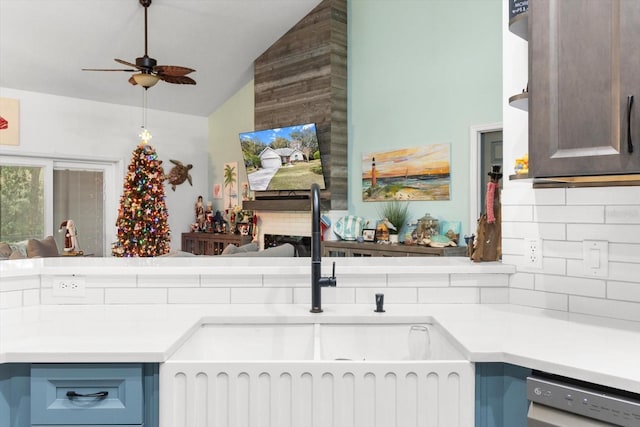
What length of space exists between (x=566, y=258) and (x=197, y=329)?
124 cm

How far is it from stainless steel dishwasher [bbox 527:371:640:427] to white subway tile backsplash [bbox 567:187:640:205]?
69 cm

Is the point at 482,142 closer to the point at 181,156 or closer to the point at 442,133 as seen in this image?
the point at 442,133

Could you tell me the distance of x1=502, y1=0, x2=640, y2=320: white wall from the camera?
60.6 inches

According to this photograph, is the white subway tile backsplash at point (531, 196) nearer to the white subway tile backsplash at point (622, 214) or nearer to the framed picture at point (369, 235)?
the white subway tile backsplash at point (622, 214)

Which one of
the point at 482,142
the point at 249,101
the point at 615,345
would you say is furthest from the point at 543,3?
the point at 249,101

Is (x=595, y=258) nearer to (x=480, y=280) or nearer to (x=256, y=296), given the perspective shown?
(x=480, y=280)

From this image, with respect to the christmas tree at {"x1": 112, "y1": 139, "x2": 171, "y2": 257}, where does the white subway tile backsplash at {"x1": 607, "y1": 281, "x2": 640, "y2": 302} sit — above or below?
below

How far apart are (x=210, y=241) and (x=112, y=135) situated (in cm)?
189

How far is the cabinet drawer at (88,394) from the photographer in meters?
1.24

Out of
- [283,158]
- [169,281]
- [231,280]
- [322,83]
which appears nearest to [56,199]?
[283,158]

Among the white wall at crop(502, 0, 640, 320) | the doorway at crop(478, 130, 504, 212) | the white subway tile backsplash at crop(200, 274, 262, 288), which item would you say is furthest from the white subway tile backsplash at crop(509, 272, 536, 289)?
the doorway at crop(478, 130, 504, 212)

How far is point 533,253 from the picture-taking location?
5.76 feet

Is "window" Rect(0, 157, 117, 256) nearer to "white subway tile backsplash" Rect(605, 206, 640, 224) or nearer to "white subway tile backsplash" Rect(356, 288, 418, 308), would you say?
"white subway tile backsplash" Rect(356, 288, 418, 308)

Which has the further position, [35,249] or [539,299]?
[35,249]
